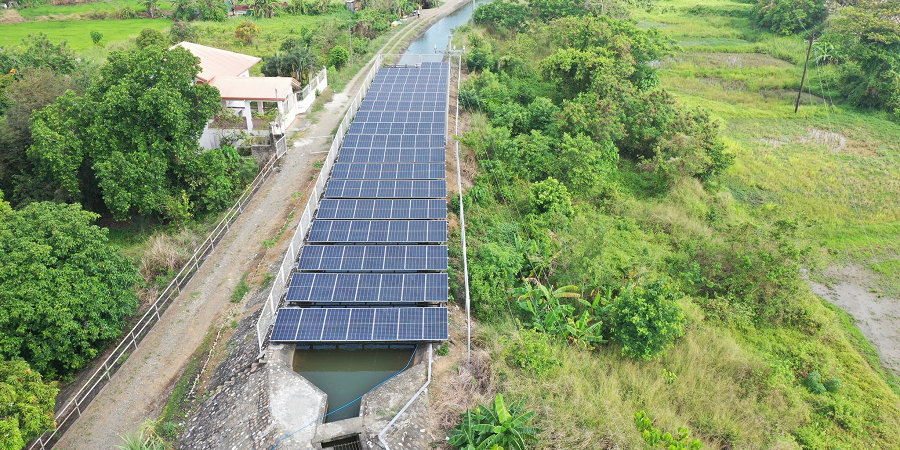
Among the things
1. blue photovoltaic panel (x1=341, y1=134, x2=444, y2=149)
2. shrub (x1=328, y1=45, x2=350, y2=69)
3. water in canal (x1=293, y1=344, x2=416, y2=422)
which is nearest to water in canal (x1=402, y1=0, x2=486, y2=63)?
shrub (x1=328, y1=45, x2=350, y2=69)

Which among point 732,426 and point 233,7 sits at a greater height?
point 233,7

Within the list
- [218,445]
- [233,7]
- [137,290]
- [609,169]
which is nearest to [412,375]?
[218,445]

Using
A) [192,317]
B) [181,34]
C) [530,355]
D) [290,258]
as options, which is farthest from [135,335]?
[181,34]

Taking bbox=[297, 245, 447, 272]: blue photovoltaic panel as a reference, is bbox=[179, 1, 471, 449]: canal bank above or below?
below

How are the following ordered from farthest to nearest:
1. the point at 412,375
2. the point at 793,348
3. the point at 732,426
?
1. the point at 793,348
2. the point at 732,426
3. the point at 412,375

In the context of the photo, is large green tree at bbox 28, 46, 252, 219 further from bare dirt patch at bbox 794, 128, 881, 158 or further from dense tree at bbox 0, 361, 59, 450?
bare dirt patch at bbox 794, 128, 881, 158

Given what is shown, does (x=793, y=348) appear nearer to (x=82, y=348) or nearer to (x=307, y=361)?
(x=307, y=361)

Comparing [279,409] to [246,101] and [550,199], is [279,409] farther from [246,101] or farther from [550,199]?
[246,101]
